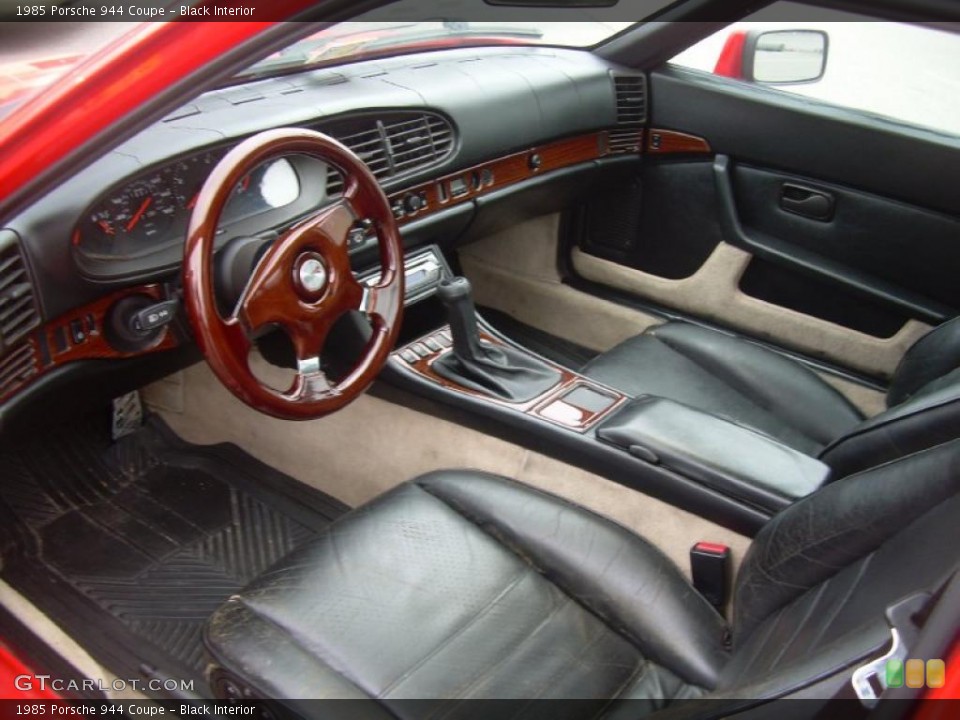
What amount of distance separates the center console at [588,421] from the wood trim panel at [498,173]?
0.13m

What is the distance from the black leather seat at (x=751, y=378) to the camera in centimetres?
189

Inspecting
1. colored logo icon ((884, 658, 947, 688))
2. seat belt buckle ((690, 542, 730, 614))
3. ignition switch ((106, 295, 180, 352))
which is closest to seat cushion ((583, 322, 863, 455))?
seat belt buckle ((690, 542, 730, 614))

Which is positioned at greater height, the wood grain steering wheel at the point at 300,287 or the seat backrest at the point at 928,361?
the wood grain steering wheel at the point at 300,287

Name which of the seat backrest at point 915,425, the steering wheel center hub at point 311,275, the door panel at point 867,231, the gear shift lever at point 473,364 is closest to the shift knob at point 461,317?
the gear shift lever at point 473,364

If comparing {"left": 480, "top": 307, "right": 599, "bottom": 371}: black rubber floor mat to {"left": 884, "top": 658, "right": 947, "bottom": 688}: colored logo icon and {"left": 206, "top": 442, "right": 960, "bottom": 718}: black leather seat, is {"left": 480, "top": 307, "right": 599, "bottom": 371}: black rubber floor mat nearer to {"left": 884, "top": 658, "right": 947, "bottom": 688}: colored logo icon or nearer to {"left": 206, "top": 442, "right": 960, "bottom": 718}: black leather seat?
{"left": 206, "top": 442, "right": 960, "bottom": 718}: black leather seat

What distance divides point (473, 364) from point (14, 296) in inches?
36.6

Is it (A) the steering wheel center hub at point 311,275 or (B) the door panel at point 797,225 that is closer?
(A) the steering wheel center hub at point 311,275

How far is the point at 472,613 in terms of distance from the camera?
1.41 m

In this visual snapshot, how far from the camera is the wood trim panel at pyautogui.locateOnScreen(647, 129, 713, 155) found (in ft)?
8.59

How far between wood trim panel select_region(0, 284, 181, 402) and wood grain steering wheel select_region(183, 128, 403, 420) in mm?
334

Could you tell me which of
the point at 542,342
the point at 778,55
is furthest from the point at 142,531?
the point at 778,55

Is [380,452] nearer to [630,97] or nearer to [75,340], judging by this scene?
[75,340]

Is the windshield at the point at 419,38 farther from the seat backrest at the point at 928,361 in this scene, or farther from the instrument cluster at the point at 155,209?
the seat backrest at the point at 928,361

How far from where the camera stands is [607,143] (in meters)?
2.69
